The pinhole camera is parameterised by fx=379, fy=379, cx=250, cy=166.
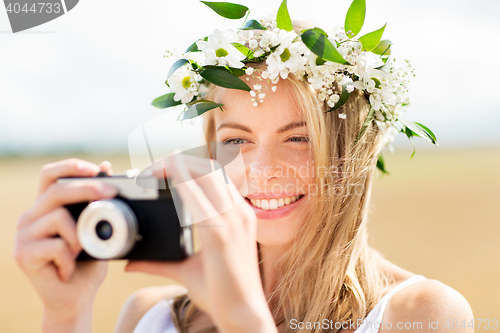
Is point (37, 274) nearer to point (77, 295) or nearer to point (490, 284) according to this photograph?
point (77, 295)

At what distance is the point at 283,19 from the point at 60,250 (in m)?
1.22

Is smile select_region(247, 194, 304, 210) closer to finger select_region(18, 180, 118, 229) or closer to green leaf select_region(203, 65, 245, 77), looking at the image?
green leaf select_region(203, 65, 245, 77)

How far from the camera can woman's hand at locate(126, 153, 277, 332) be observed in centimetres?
87

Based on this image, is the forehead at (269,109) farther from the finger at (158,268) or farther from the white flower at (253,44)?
the finger at (158,268)

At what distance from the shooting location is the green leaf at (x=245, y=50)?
164 cm

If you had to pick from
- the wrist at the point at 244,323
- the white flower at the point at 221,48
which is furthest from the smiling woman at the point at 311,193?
the wrist at the point at 244,323

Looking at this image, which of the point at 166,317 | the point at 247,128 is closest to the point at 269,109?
the point at 247,128

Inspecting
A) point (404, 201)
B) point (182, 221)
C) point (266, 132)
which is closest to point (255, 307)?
point (182, 221)

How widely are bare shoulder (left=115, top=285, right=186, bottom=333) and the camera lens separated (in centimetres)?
132

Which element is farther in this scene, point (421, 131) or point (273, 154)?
point (421, 131)

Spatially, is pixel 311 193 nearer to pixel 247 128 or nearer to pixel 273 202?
pixel 273 202

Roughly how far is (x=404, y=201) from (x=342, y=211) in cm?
1692

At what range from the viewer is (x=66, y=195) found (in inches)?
43.1

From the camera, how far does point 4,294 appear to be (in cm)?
806
